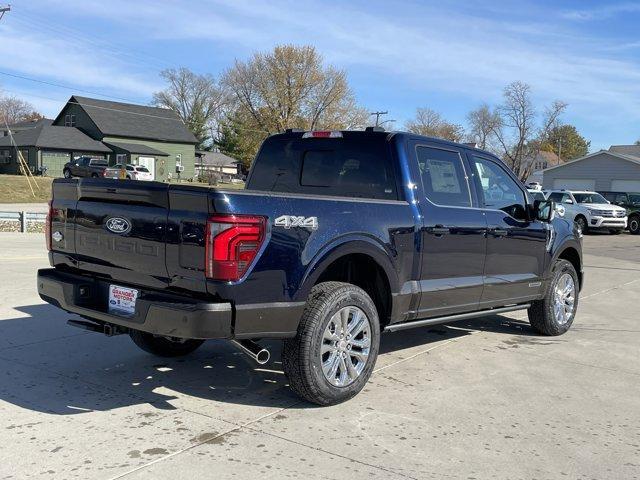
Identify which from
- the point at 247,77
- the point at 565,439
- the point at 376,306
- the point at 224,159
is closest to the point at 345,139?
the point at 376,306

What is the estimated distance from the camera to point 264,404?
176 inches

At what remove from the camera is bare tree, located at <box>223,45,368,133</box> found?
59916 mm

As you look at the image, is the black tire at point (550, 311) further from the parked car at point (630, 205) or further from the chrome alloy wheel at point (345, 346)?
the parked car at point (630, 205)

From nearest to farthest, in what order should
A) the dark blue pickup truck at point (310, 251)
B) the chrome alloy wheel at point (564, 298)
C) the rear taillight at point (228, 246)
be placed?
the rear taillight at point (228, 246) < the dark blue pickup truck at point (310, 251) < the chrome alloy wheel at point (564, 298)

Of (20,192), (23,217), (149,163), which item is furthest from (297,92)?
(23,217)

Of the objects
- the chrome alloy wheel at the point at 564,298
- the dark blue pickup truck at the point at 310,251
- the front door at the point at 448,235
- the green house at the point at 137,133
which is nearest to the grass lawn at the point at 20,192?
the green house at the point at 137,133

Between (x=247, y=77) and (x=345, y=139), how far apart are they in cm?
5993

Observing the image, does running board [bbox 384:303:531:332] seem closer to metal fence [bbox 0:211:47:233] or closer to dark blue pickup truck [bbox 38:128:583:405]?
dark blue pickup truck [bbox 38:128:583:405]

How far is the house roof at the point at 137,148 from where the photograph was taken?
179 ft

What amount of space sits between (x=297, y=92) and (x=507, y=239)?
56153mm

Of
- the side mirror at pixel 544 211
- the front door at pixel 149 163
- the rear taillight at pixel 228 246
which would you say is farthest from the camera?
the front door at pixel 149 163

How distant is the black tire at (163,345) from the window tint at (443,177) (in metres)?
2.48

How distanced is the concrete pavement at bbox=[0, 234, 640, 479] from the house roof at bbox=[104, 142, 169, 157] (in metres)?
50.6

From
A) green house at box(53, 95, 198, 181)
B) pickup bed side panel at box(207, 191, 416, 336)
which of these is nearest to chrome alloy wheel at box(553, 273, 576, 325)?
pickup bed side panel at box(207, 191, 416, 336)
